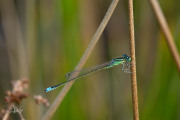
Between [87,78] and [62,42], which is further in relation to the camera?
[87,78]

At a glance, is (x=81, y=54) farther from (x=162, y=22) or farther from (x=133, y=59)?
(x=133, y=59)

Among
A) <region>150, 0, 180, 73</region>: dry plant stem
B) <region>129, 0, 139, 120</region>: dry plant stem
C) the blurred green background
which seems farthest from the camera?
the blurred green background

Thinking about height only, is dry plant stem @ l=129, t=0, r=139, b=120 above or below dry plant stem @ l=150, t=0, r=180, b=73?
below

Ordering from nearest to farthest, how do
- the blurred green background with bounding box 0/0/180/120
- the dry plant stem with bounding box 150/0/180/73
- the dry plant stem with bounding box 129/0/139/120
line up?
the dry plant stem with bounding box 129/0/139/120 < the dry plant stem with bounding box 150/0/180/73 < the blurred green background with bounding box 0/0/180/120

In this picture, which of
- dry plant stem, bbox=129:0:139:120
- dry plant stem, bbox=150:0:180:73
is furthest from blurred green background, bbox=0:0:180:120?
dry plant stem, bbox=129:0:139:120

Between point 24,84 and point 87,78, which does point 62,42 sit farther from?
point 24,84

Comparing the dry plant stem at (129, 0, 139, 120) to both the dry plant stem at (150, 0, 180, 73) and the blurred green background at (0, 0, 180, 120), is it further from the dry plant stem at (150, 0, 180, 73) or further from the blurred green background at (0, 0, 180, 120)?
the blurred green background at (0, 0, 180, 120)

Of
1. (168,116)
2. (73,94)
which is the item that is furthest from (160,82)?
(73,94)

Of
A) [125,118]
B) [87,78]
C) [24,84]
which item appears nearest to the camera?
[24,84]
